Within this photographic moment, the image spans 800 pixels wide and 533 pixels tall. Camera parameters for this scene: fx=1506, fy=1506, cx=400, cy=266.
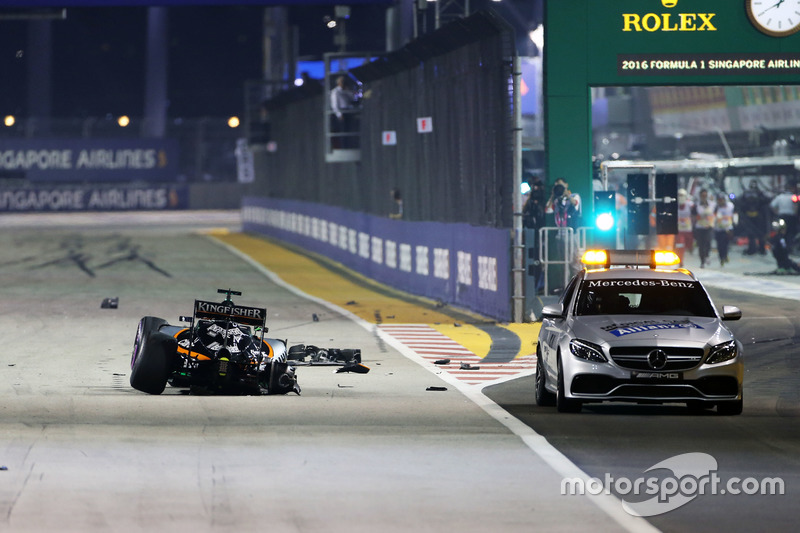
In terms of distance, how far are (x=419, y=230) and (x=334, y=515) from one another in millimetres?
21268

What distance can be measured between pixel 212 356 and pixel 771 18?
1388 cm

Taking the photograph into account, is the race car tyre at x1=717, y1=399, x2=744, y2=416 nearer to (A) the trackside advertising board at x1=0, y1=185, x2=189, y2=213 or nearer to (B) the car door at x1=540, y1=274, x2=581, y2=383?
(B) the car door at x1=540, y1=274, x2=581, y2=383

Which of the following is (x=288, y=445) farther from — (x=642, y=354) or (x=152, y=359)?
A: (x=152, y=359)

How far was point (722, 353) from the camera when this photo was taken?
A: 13.1 metres

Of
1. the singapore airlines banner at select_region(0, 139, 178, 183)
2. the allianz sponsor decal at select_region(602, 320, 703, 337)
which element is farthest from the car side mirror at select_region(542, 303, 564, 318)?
the singapore airlines banner at select_region(0, 139, 178, 183)

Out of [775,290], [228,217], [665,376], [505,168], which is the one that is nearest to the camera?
[665,376]

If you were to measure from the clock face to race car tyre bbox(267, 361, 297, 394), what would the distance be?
43.2ft

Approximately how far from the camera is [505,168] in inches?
950

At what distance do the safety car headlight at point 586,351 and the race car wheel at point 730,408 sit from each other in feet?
3.93

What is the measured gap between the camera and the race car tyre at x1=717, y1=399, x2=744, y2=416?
13258 millimetres

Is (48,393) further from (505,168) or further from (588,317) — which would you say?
(505,168)

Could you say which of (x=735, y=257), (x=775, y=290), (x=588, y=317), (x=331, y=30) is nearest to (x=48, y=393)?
(x=588, y=317)

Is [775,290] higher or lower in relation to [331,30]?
lower

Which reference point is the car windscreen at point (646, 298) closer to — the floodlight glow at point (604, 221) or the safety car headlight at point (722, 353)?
the safety car headlight at point (722, 353)
